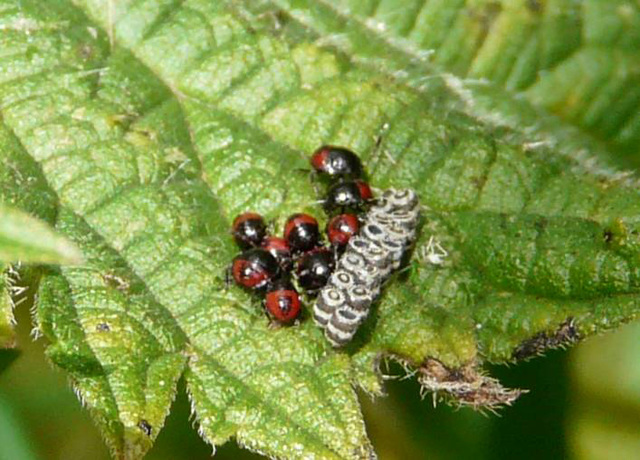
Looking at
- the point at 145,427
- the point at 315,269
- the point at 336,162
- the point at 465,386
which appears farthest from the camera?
the point at 336,162

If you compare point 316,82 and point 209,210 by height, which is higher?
point 316,82

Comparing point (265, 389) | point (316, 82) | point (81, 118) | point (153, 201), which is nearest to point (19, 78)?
point (81, 118)

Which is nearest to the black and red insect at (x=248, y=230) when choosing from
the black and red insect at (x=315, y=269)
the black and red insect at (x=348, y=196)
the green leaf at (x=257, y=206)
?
the green leaf at (x=257, y=206)

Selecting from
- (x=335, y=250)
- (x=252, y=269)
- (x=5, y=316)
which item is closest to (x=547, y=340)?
(x=335, y=250)

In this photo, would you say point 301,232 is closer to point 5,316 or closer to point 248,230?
point 248,230

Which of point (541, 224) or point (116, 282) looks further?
point (541, 224)

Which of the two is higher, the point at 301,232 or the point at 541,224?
the point at 541,224

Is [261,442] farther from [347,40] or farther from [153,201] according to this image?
[347,40]
